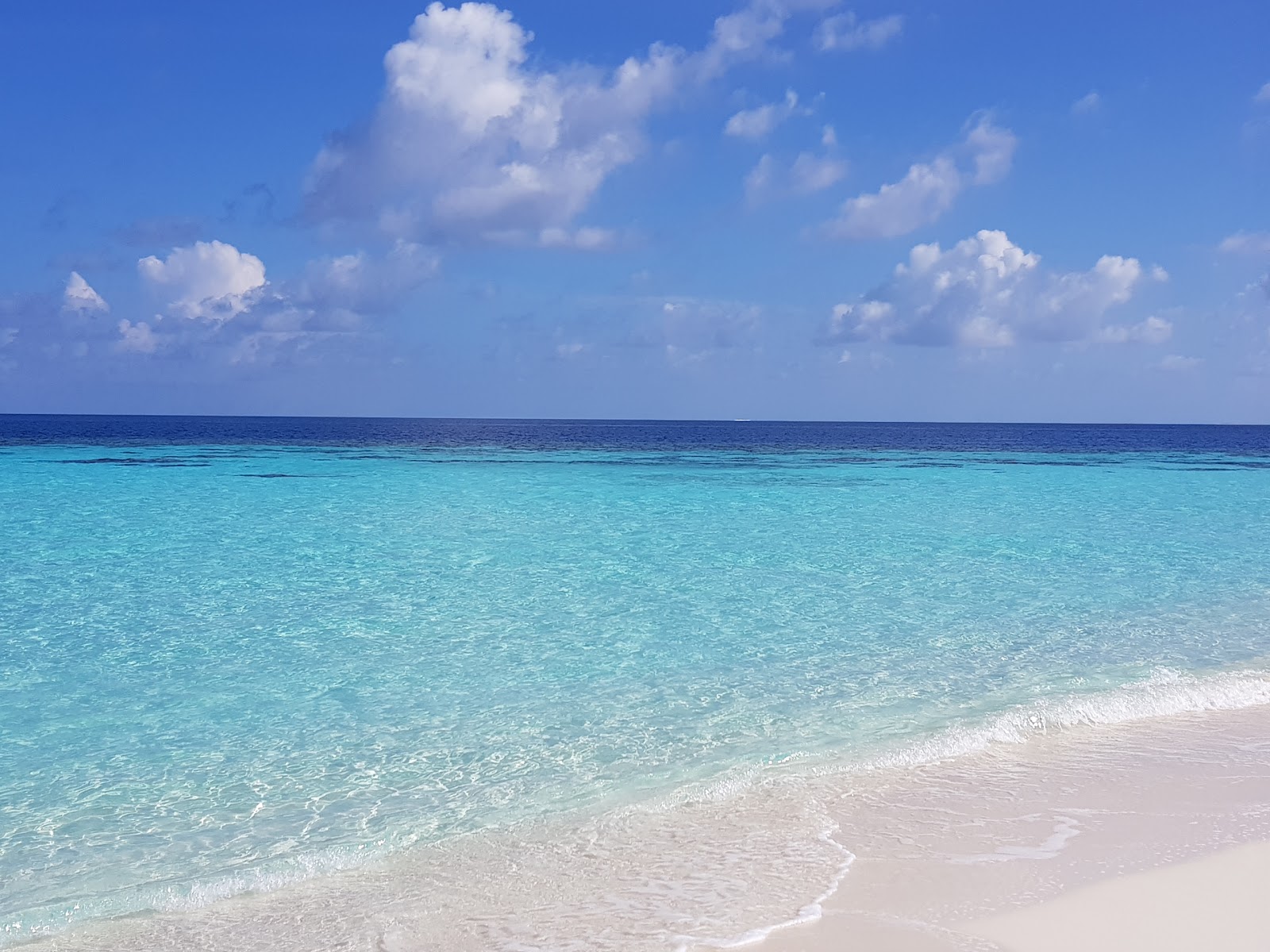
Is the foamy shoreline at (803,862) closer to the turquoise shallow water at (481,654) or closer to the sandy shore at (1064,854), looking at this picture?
the sandy shore at (1064,854)

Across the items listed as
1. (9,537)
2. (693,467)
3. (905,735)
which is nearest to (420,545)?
(9,537)

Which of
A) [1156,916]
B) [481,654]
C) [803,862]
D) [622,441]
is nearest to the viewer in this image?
[1156,916]

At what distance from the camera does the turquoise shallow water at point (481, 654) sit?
18.3 ft

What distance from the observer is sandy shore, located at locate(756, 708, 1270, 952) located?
13.4 feet

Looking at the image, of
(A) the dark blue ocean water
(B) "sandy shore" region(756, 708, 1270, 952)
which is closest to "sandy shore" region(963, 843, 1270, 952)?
(B) "sandy shore" region(756, 708, 1270, 952)

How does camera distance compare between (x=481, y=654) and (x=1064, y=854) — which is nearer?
(x=1064, y=854)

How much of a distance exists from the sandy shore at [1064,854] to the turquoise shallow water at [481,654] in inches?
38.8

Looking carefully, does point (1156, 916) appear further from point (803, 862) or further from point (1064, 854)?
point (803, 862)

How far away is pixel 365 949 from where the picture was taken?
4031mm

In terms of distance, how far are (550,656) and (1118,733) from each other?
5.02 meters

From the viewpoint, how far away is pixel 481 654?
9.45m

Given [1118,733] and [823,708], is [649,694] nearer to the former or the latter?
[823,708]

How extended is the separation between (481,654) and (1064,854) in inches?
233

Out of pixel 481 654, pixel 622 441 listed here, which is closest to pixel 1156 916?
pixel 481 654
